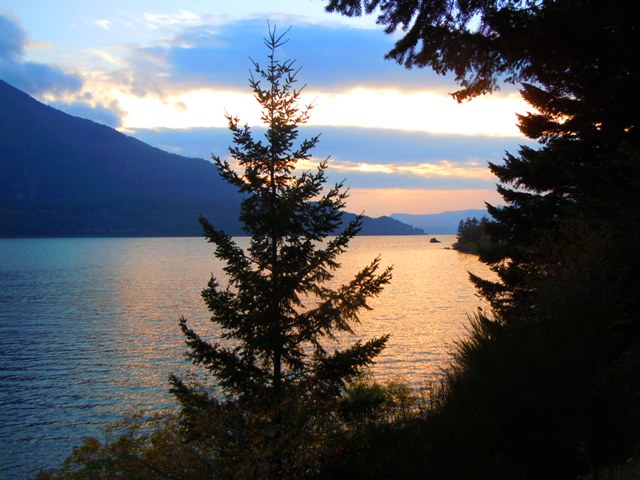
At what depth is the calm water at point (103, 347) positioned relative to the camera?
19797 millimetres

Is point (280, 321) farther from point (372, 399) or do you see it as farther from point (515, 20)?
point (515, 20)

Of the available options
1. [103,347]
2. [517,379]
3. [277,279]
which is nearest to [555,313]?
[517,379]

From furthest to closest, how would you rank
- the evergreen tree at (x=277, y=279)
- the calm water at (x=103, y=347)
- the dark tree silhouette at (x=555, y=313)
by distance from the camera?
the calm water at (x=103, y=347) → the evergreen tree at (x=277, y=279) → the dark tree silhouette at (x=555, y=313)

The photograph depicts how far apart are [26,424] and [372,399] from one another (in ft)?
49.2

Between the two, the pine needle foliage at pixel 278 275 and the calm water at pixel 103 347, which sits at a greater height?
the pine needle foliage at pixel 278 275

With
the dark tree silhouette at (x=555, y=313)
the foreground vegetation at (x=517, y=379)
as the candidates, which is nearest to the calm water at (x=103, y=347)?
the foreground vegetation at (x=517, y=379)

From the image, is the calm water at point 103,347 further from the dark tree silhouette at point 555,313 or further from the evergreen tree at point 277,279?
the dark tree silhouette at point 555,313

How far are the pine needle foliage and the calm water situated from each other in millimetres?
9486

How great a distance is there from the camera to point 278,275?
477 inches

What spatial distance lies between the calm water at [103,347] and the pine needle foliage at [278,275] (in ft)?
31.1

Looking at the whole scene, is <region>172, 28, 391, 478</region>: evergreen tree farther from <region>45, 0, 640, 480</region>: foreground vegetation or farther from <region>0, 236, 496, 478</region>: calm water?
<region>0, 236, 496, 478</region>: calm water

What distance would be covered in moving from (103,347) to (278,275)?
24365mm

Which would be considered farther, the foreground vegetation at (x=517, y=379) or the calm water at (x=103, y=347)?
the calm water at (x=103, y=347)

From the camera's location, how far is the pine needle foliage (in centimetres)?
1185
